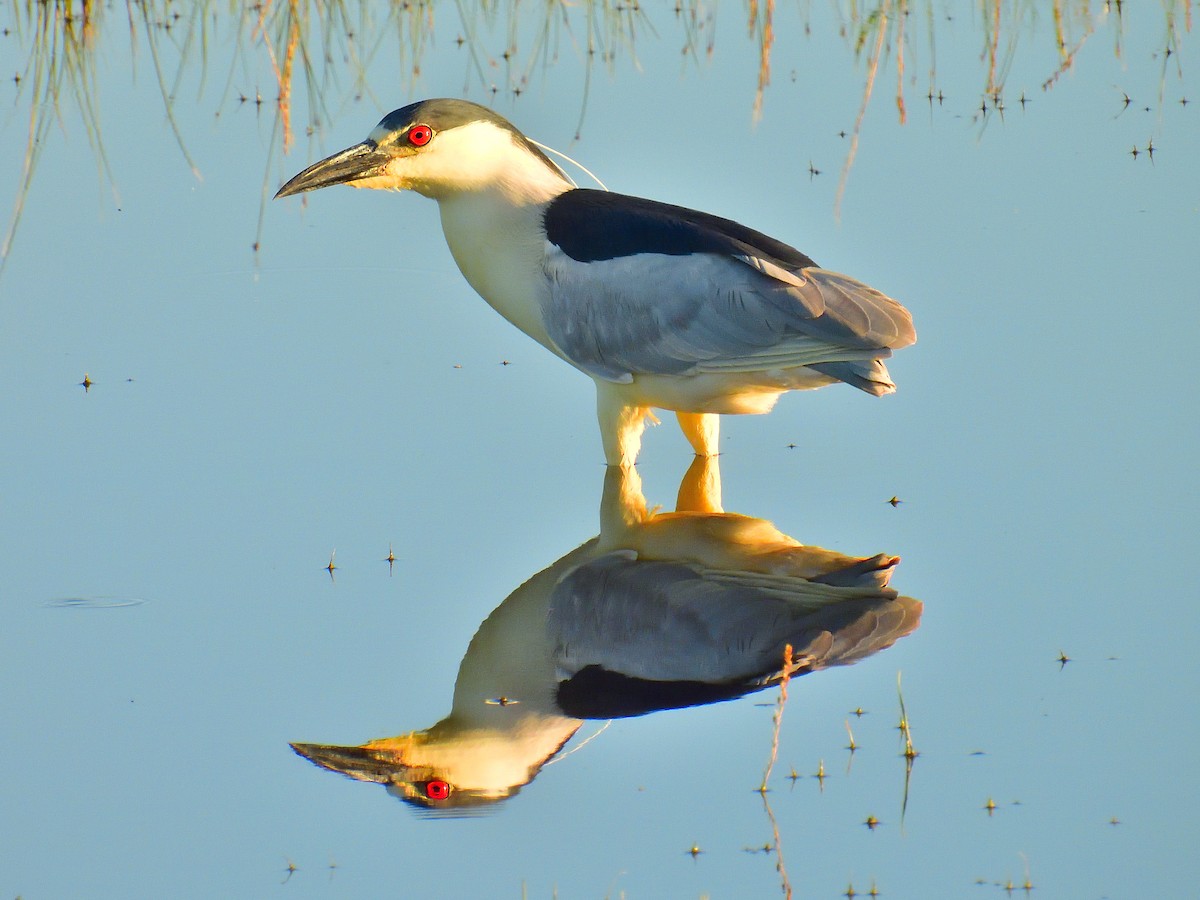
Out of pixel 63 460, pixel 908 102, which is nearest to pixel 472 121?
pixel 63 460

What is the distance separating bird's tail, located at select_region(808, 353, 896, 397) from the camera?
17.0ft

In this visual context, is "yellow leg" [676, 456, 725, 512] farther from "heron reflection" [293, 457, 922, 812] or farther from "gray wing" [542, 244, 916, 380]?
"gray wing" [542, 244, 916, 380]

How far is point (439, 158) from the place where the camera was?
5.73 m

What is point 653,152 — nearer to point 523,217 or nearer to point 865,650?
point 523,217

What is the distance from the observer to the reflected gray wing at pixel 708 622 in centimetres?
443

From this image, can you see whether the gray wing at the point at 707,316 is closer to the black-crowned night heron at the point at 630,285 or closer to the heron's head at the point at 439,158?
the black-crowned night heron at the point at 630,285

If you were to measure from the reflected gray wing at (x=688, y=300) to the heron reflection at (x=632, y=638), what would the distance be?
0.53m

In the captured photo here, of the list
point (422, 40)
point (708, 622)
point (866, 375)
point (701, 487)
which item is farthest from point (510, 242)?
point (422, 40)

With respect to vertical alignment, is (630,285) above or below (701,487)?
above

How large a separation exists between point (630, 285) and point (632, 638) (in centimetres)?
143

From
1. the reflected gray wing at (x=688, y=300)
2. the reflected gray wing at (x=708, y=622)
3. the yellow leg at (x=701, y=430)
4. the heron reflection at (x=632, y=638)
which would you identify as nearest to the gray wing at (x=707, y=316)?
the reflected gray wing at (x=688, y=300)

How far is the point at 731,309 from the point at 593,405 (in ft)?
3.41

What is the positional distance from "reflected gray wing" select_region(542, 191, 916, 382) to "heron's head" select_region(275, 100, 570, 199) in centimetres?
19

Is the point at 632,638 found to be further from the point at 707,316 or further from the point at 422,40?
the point at 422,40
